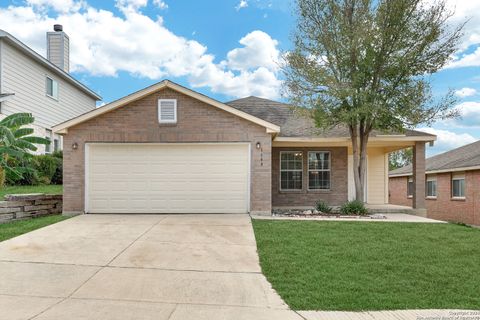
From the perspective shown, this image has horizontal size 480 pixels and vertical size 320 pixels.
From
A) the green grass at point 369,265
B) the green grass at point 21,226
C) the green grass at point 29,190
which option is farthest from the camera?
the green grass at point 29,190

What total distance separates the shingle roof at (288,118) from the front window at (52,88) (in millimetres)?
10204

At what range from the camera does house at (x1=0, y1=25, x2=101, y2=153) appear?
1658 centimetres

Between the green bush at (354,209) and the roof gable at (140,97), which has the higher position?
the roof gable at (140,97)

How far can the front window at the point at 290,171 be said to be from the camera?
51.7 ft

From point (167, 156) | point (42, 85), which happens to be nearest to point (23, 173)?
point (42, 85)

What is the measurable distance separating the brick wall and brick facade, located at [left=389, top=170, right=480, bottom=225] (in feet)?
57.6

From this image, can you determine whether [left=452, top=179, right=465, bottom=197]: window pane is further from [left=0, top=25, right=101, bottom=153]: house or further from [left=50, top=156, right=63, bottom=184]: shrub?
[left=0, top=25, right=101, bottom=153]: house

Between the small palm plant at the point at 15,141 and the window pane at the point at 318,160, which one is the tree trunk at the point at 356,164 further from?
the small palm plant at the point at 15,141

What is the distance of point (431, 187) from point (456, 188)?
2.97 meters

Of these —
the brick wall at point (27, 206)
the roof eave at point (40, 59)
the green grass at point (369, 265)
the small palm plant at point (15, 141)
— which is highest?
the roof eave at point (40, 59)

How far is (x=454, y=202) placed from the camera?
62.3ft

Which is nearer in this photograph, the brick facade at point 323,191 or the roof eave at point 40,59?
the brick facade at point 323,191

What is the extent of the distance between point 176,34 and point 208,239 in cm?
1127

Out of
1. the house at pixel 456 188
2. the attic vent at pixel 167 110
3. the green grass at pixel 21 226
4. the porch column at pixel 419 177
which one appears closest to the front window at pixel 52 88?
the green grass at pixel 21 226
